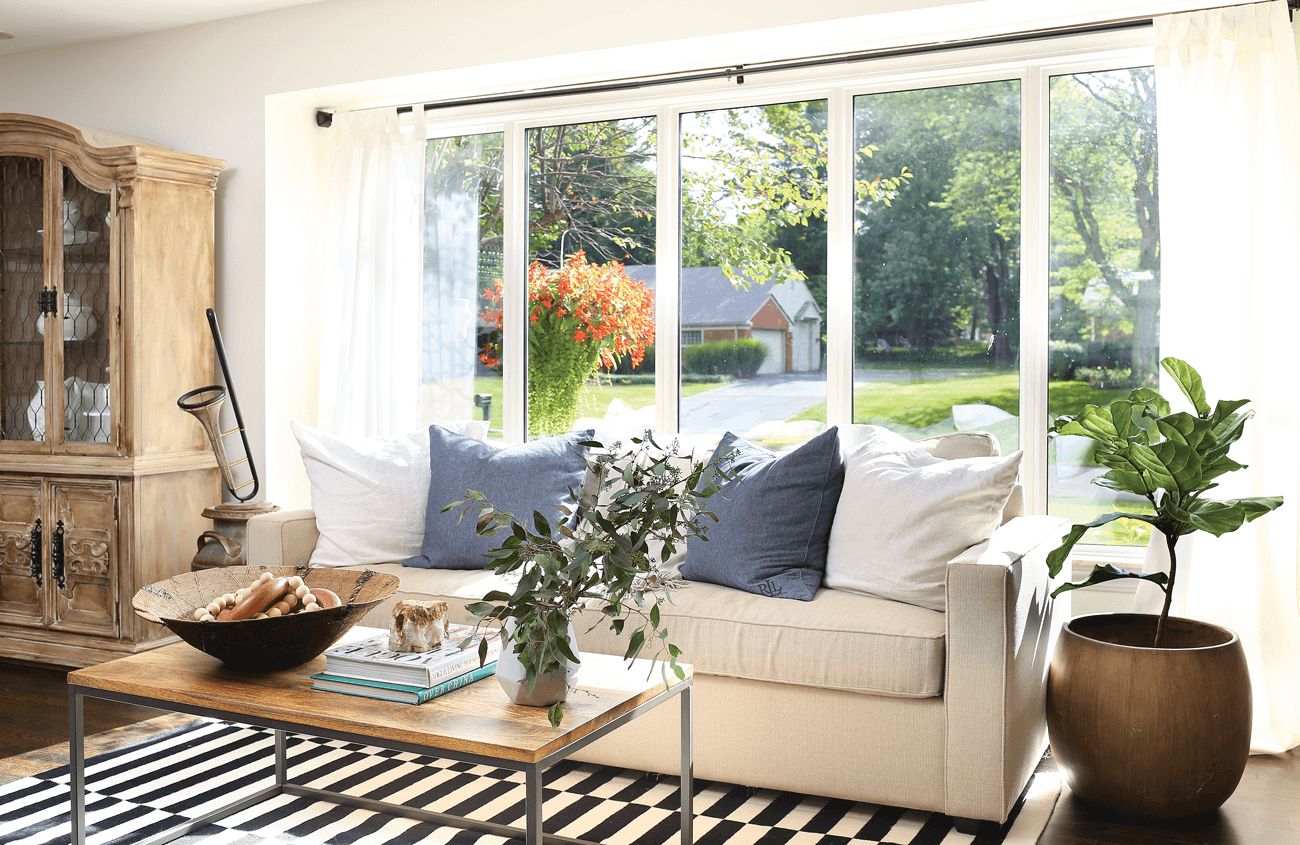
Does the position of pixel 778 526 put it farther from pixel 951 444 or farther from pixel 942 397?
pixel 942 397

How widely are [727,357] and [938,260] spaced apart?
2.81 feet

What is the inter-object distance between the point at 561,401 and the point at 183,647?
221 cm

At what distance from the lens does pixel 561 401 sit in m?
4.39

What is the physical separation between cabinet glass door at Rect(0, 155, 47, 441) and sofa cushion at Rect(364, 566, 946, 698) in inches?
106

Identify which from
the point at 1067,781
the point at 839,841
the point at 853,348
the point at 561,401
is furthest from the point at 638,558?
the point at 561,401

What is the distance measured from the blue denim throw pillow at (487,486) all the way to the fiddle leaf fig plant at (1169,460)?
1.47 meters

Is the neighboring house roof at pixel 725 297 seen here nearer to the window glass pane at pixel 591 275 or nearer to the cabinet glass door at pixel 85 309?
the window glass pane at pixel 591 275

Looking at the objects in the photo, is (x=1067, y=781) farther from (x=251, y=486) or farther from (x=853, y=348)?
(x=251, y=486)

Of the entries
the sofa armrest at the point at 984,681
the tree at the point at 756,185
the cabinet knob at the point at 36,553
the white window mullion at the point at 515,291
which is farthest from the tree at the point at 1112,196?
the cabinet knob at the point at 36,553

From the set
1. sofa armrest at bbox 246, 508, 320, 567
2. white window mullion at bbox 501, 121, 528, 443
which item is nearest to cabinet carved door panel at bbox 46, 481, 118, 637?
sofa armrest at bbox 246, 508, 320, 567

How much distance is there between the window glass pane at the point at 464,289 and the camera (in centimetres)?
448

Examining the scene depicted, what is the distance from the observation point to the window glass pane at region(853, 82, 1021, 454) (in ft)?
12.1

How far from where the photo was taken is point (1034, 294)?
3631 millimetres

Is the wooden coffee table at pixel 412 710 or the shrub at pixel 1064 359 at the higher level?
the shrub at pixel 1064 359
